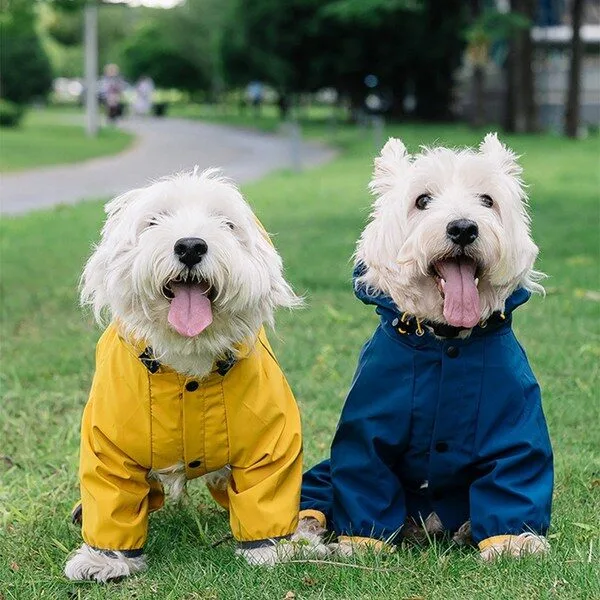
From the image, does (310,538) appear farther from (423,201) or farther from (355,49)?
(355,49)

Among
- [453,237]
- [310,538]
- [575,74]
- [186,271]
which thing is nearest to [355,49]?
[575,74]

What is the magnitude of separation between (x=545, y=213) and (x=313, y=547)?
10776 mm

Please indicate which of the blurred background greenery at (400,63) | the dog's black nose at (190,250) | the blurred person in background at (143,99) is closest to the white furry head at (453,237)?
the dog's black nose at (190,250)

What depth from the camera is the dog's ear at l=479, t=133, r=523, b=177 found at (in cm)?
384

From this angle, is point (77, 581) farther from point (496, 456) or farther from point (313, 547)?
point (496, 456)

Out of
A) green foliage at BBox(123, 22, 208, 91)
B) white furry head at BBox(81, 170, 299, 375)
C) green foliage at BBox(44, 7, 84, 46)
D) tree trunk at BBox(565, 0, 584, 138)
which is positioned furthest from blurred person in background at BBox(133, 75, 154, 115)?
white furry head at BBox(81, 170, 299, 375)

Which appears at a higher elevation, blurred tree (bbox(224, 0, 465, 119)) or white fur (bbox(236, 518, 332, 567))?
blurred tree (bbox(224, 0, 465, 119))

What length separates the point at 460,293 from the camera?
3.65m

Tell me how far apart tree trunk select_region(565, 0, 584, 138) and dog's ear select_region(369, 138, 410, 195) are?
28.0m

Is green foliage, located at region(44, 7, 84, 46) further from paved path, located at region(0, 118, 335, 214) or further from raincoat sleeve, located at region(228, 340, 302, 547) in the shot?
raincoat sleeve, located at region(228, 340, 302, 547)

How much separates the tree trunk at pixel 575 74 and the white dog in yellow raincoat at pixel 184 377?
93.1ft

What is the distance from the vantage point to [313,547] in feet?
A: 12.8

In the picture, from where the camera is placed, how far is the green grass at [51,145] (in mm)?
23734

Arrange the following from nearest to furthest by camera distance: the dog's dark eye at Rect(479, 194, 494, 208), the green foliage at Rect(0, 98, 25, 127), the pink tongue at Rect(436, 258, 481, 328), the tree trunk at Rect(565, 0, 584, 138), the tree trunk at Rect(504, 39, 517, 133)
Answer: the pink tongue at Rect(436, 258, 481, 328) < the dog's dark eye at Rect(479, 194, 494, 208) < the tree trunk at Rect(565, 0, 584, 138) < the tree trunk at Rect(504, 39, 517, 133) < the green foliage at Rect(0, 98, 25, 127)
